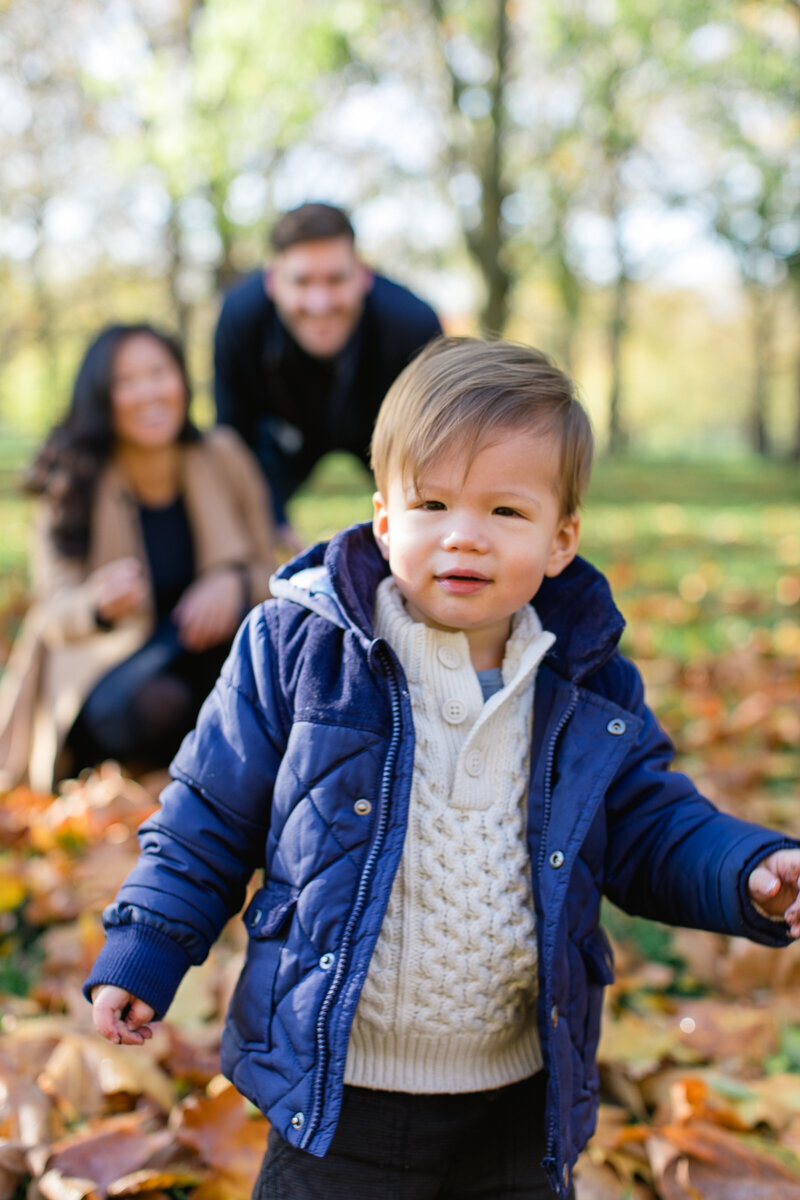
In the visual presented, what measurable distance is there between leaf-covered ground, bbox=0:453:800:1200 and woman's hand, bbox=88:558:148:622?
522 mm

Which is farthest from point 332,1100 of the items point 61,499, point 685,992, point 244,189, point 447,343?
point 244,189

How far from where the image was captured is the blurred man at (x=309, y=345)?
368cm

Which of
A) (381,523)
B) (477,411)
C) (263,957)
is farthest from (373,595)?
(263,957)

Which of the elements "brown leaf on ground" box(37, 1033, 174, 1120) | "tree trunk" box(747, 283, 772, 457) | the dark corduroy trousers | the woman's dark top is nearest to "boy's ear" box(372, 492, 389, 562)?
the dark corduroy trousers

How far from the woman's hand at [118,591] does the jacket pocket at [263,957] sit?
207 cm

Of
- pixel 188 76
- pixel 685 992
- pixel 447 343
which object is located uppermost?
pixel 188 76

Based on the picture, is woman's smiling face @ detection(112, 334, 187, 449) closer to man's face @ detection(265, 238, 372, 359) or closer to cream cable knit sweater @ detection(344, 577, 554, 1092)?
man's face @ detection(265, 238, 372, 359)

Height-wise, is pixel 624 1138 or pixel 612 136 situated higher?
pixel 612 136

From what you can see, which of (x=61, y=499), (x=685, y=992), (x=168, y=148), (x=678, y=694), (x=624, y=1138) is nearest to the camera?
A: (x=624, y=1138)

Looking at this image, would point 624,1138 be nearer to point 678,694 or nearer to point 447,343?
point 447,343

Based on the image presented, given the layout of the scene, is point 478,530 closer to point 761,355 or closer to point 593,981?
point 593,981

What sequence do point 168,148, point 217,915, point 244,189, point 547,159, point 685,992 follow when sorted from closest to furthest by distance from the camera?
point 217,915
point 685,992
point 168,148
point 244,189
point 547,159

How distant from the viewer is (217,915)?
4.64ft

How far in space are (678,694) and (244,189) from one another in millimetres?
10665
